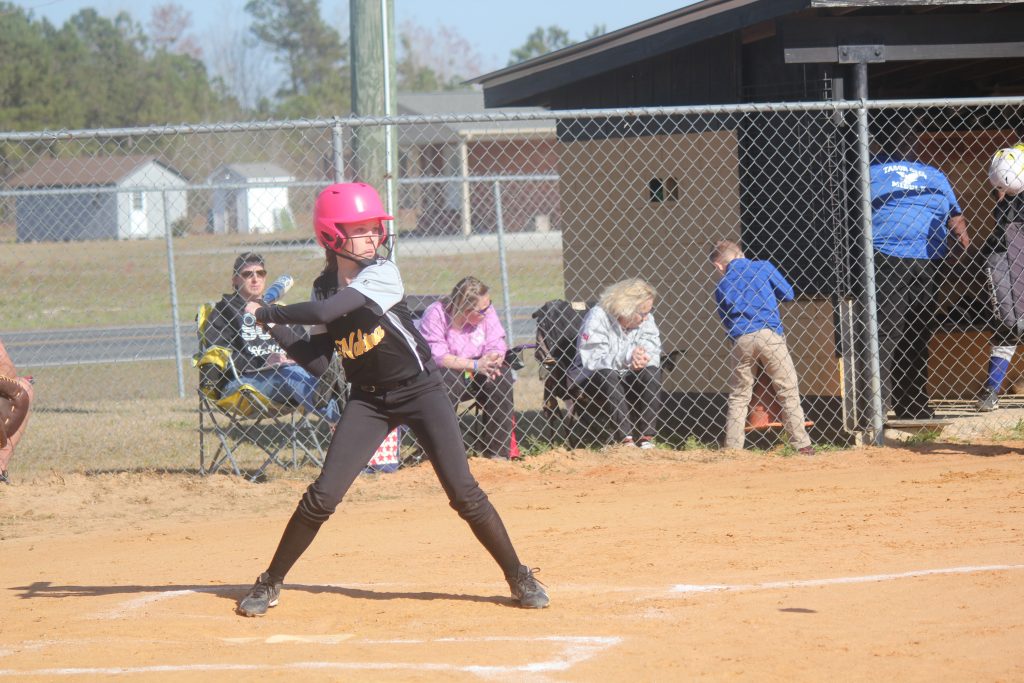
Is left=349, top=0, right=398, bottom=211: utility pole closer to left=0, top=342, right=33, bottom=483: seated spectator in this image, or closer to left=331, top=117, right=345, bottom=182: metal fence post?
left=331, top=117, right=345, bottom=182: metal fence post

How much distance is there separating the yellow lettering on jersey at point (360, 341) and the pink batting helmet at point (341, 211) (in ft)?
1.25

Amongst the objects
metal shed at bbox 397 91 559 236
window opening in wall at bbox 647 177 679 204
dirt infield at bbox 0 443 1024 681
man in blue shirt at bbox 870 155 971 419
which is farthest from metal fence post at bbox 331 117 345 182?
metal shed at bbox 397 91 559 236

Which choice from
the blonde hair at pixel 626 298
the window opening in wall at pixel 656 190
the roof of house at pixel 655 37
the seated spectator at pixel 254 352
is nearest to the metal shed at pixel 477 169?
the roof of house at pixel 655 37

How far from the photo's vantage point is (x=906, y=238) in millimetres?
9484

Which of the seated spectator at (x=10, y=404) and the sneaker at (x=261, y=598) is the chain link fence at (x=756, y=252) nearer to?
the seated spectator at (x=10, y=404)

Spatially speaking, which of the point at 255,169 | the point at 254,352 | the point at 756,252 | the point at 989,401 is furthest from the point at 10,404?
the point at 255,169

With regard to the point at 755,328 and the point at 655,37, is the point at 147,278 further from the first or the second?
the point at 755,328

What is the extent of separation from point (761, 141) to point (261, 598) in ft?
20.4

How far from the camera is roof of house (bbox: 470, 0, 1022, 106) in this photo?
360 inches

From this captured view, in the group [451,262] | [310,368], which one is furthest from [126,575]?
[451,262]

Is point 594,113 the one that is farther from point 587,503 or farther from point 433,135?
point 433,135

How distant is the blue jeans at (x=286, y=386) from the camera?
29.8 feet

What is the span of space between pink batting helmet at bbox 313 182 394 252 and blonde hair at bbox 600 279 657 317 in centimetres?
445

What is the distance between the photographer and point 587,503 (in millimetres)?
8047
